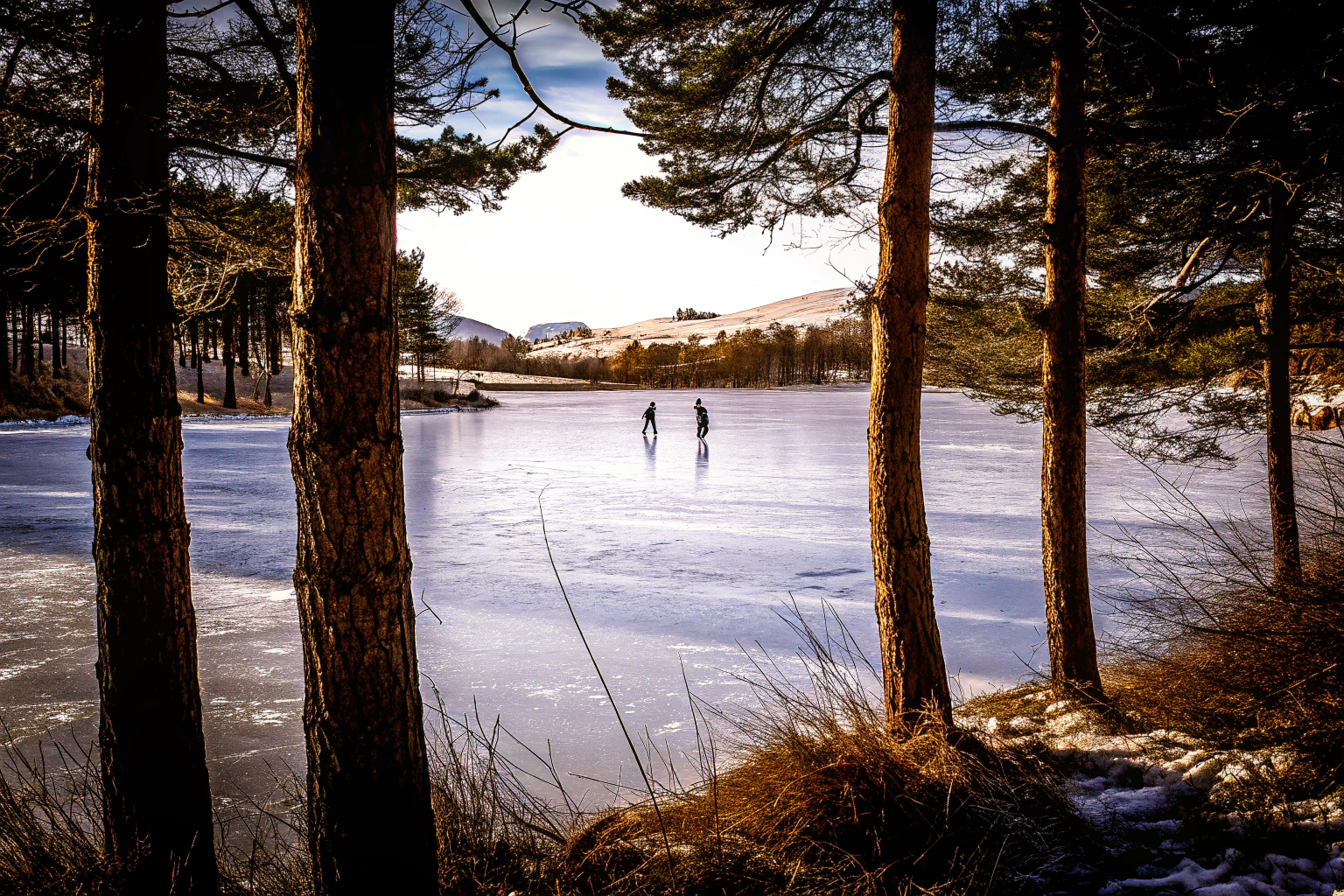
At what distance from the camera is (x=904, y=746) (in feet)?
12.5

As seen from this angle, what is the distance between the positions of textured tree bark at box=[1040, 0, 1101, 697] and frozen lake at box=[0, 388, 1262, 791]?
0.96 metres

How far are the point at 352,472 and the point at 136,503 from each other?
5.58 feet

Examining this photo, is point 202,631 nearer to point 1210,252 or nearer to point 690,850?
point 690,850

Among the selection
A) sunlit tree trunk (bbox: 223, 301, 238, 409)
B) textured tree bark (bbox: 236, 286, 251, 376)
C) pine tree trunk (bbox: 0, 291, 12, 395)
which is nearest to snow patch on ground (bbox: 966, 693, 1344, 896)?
pine tree trunk (bbox: 0, 291, 12, 395)

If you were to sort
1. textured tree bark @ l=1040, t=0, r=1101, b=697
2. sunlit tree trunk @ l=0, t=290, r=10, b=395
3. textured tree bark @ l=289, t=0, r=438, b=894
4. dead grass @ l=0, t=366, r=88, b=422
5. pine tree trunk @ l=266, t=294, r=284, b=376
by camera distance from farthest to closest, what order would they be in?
pine tree trunk @ l=266, t=294, r=284, b=376, dead grass @ l=0, t=366, r=88, b=422, sunlit tree trunk @ l=0, t=290, r=10, b=395, textured tree bark @ l=1040, t=0, r=1101, b=697, textured tree bark @ l=289, t=0, r=438, b=894

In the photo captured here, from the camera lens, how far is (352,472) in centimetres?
244

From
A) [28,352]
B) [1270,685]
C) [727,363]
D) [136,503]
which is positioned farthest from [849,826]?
[727,363]

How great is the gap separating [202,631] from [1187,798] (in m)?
7.85

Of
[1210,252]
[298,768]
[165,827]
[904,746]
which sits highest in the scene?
[1210,252]

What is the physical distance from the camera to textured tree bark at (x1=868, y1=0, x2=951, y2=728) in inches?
176

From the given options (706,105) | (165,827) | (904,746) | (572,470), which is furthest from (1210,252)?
(572,470)

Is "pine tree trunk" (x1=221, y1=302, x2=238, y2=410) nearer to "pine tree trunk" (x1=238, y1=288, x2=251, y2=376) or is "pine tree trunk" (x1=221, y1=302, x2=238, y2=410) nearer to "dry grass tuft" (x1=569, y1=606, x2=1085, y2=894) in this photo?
"pine tree trunk" (x1=238, y1=288, x2=251, y2=376)

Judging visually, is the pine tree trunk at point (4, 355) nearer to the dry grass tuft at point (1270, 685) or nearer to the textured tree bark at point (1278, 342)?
the dry grass tuft at point (1270, 685)

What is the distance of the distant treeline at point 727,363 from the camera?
115438 millimetres
